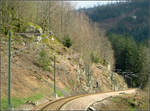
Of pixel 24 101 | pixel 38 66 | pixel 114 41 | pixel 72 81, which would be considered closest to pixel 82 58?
pixel 72 81

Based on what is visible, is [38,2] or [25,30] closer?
[25,30]

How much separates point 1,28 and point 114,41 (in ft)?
203

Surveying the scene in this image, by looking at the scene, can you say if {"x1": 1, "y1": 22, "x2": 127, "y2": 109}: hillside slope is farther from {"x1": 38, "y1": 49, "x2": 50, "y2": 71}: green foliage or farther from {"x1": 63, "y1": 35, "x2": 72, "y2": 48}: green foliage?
{"x1": 63, "y1": 35, "x2": 72, "y2": 48}: green foliage

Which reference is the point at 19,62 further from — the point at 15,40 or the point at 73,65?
the point at 73,65

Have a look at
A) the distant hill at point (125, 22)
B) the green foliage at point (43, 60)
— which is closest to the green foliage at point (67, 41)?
the green foliage at point (43, 60)

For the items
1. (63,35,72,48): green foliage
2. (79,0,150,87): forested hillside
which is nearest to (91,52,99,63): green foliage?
(79,0,150,87): forested hillside

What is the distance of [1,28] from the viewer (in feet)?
140

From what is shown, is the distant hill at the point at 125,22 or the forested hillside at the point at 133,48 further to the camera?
the distant hill at the point at 125,22

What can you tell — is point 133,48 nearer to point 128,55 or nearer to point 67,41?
point 128,55

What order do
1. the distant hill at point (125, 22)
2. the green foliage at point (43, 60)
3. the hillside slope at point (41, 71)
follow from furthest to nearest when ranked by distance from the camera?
1. the distant hill at point (125, 22)
2. the green foliage at point (43, 60)
3. the hillside slope at point (41, 71)

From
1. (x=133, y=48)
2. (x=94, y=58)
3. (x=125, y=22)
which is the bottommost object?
(x=94, y=58)

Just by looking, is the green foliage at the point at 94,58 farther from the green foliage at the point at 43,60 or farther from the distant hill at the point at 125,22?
the distant hill at the point at 125,22

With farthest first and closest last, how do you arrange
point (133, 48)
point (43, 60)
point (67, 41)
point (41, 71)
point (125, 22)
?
Result: point (125, 22), point (133, 48), point (67, 41), point (43, 60), point (41, 71)

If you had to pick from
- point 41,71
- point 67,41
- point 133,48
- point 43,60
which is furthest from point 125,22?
point 41,71
